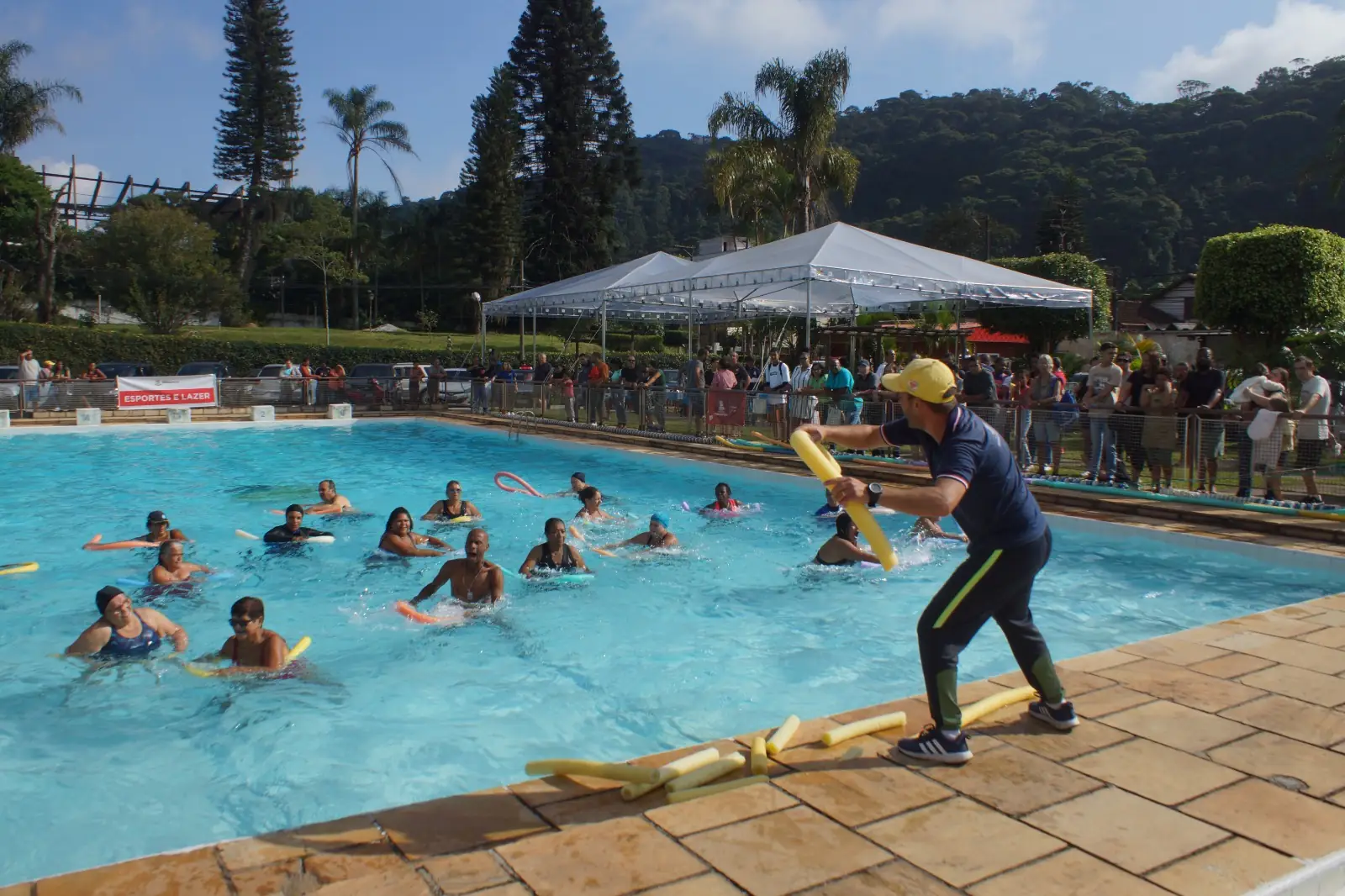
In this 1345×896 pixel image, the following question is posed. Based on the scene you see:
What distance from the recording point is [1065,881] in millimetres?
3223

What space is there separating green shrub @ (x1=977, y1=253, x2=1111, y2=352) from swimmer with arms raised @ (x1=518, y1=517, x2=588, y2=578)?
27.1m

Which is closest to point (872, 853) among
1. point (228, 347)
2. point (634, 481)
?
point (634, 481)

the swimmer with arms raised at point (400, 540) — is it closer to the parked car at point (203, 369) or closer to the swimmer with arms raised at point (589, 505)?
the swimmer with arms raised at point (589, 505)

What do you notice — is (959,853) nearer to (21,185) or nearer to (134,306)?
(134,306)

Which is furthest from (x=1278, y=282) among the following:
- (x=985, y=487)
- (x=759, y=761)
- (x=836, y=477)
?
(x=759, y=761)

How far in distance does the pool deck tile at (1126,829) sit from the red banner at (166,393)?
1018 inches

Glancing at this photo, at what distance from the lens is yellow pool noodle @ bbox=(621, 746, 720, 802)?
389 centimetres

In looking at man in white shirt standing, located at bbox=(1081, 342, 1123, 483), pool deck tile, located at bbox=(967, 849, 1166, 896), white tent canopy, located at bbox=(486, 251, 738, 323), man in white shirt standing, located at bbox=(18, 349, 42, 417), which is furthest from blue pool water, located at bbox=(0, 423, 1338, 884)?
man in white shirt standing, located at bbox=(18, 349, 42, 417)

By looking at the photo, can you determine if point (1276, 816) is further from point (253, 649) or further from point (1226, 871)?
point (253, 649)

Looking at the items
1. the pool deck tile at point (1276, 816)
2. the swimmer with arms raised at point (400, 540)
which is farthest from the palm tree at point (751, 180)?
the pool deck tile at point (1276, 816)

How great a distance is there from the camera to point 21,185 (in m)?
45.9

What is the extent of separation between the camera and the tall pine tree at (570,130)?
53406 mm

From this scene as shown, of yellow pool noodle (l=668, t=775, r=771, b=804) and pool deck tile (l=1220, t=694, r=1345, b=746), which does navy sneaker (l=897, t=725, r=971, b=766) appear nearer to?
yellow pool noodle (l=668, t=775, r=771, b=804)

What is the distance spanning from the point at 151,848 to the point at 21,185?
51.4 meters
